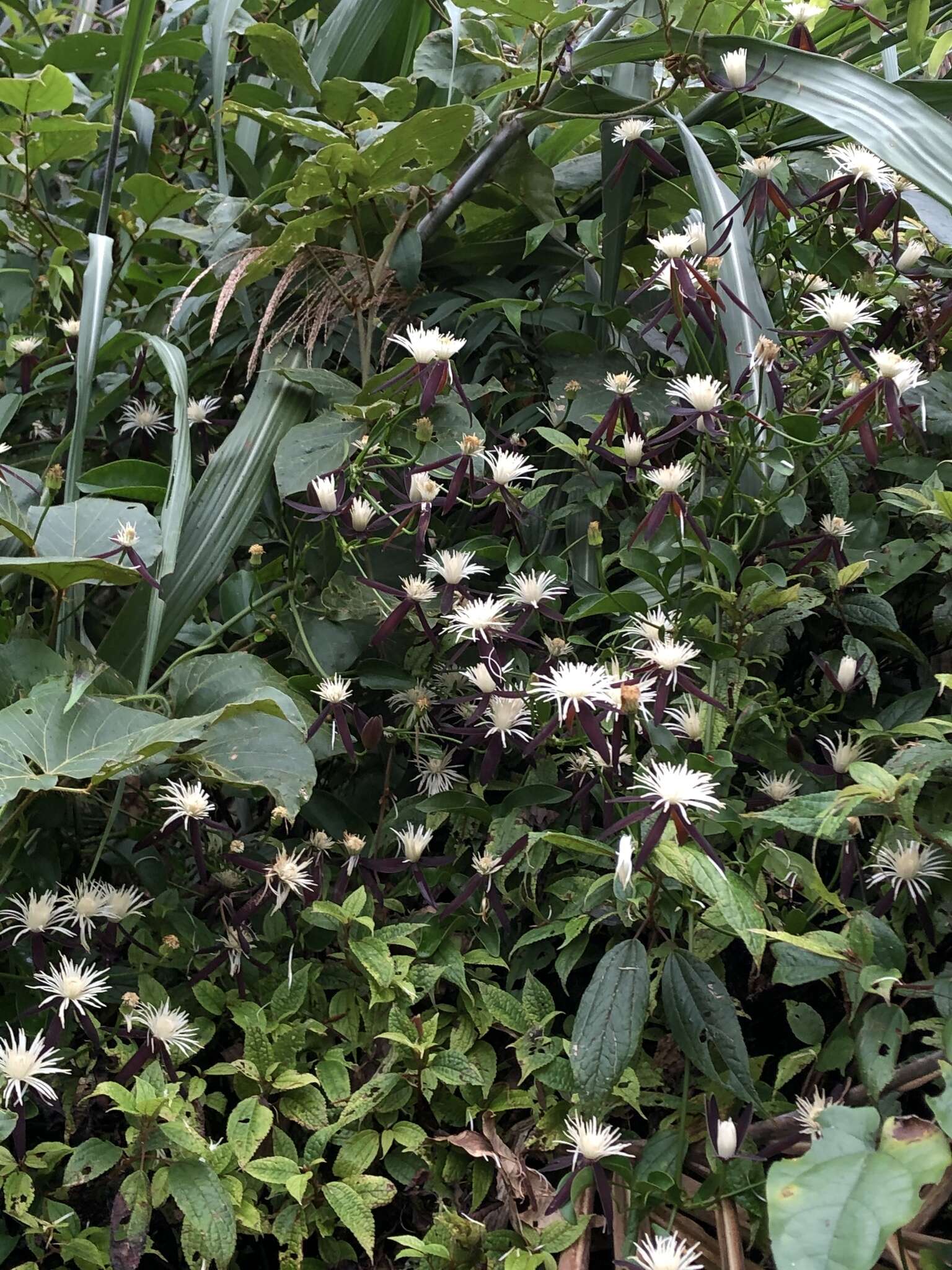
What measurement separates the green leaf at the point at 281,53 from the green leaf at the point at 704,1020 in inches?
35.7

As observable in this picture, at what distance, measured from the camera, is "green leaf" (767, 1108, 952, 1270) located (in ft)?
1.49

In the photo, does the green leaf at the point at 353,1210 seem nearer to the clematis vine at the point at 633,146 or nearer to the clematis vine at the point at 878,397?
the clematis vine at the point at 878,397

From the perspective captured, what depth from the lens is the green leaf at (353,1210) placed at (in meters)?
0.64

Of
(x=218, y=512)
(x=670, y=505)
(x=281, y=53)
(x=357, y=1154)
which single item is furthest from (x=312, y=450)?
(x=357, y=1154)

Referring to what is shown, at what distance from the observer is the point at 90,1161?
2.17 feet

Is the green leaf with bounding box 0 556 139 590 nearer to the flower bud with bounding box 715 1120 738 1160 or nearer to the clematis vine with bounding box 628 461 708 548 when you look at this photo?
the clematis vine with bounding box 628 461 708 548

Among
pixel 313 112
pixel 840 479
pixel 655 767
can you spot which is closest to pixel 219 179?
pixel 313 112

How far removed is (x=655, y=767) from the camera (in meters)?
0.61

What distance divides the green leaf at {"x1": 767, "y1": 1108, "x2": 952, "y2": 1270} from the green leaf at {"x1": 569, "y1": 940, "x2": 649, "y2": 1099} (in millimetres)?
121

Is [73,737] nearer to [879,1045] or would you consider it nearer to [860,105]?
[879,1045]

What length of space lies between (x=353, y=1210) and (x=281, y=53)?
3.31 feet

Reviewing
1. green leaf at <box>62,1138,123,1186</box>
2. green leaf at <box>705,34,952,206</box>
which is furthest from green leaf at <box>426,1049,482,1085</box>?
green leaf at <box>705,34,952,206</box>

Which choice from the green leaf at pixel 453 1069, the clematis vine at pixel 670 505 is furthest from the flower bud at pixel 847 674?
the green leaf at pixel 453 1069

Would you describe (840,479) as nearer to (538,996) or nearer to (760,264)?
(760,264)
